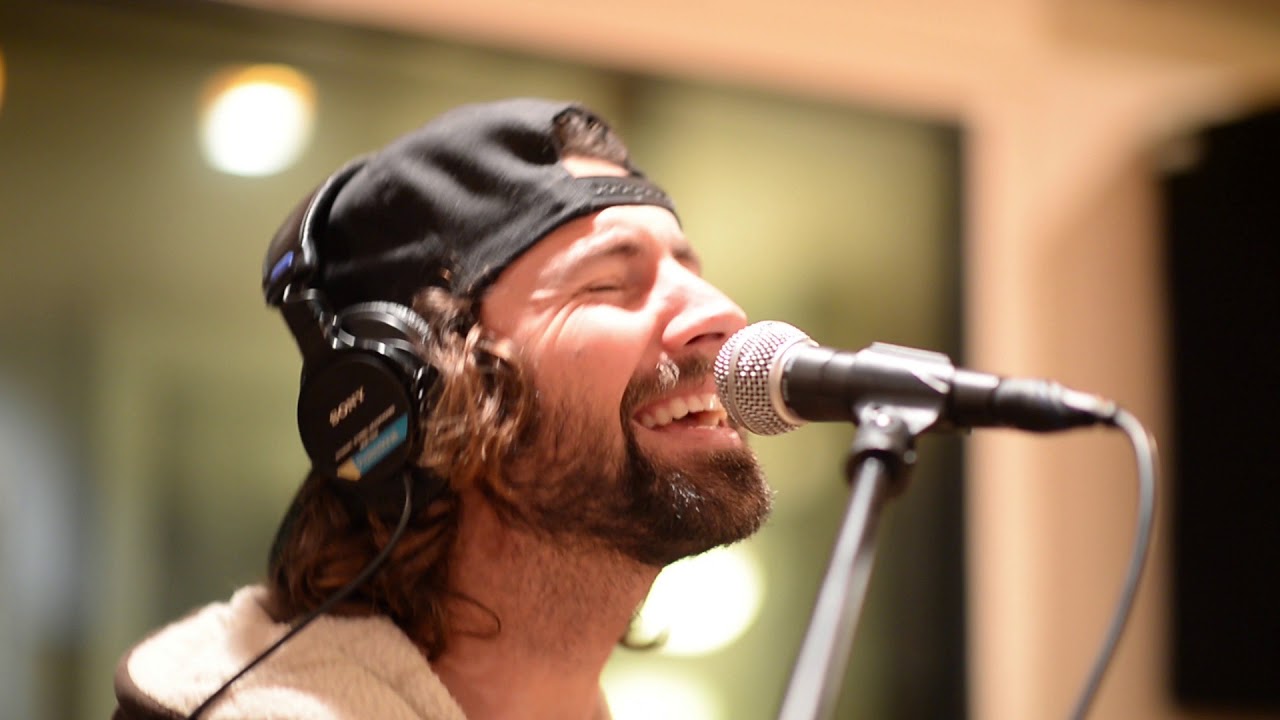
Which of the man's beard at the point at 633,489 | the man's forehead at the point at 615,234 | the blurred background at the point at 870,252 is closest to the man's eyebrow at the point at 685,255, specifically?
the man's forehead at the point at 615,234

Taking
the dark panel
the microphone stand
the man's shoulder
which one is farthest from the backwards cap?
the dark panel

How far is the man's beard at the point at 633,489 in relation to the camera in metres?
1.13

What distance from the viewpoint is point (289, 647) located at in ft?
3.60

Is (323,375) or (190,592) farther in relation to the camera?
(190,592)

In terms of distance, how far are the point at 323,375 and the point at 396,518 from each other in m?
0.18

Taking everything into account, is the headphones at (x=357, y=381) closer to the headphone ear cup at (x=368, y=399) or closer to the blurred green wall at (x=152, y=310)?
the headphone ear cup at (x=368, y=399)

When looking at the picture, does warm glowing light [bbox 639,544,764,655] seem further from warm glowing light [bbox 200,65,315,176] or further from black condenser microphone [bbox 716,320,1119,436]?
black condenser microphone [bbox 716,320,1119,436]

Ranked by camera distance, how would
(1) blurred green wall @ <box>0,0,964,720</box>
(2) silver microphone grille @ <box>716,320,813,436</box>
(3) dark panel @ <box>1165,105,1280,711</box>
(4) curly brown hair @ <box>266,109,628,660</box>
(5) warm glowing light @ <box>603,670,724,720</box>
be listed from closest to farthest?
(2) silver microphone grille @ <box>716,320,813,436</box> → (4) curly brown hair @ <box>266,109,628,660</box> → (1) blurred green wall @ <box>0,0,964,720</box> → (5) warm glowing light @ <box>603,670,724,720</box> → (3) dark panel @ <box>1165,105,1280,711</box>

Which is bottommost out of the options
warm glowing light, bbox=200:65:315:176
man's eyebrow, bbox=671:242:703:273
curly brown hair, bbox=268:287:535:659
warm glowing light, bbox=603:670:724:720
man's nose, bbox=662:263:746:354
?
warm glowing light, bbox=603:670:724:720

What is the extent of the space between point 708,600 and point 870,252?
78cm

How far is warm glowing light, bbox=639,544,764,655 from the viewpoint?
7.10 ft

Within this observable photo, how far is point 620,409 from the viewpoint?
3.76ft

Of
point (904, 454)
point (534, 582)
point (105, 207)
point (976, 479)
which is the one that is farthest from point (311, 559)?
point (976, 479)

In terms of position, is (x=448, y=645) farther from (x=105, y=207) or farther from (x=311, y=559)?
(x=105, y=207)
